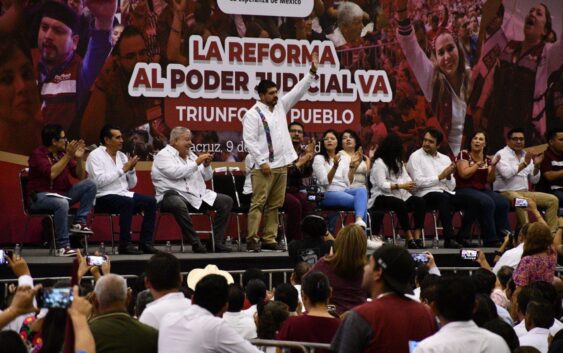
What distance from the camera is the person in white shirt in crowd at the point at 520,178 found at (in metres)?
14.0

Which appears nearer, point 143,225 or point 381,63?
point 143,225

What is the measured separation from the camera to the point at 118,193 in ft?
39.4

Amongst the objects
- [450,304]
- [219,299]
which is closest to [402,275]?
[450,304]

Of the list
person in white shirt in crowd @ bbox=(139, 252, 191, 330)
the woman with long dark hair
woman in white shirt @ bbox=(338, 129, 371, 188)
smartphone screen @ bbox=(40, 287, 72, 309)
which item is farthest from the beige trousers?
smartphone screen @ bbox=(40, 287, 72, 309)

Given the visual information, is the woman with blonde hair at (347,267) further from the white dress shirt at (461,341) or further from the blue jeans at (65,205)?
the blue jeans at (65,205)

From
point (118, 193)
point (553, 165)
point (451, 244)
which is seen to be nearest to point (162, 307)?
point (118, 193)

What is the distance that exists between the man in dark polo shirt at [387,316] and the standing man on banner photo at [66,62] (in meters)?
8.36

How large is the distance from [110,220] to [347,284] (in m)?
6.31

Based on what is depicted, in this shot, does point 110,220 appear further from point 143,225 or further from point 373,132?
point 373,132

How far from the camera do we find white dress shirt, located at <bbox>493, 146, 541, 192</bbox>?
14133 mm

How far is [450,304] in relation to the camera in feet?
→ 15.9

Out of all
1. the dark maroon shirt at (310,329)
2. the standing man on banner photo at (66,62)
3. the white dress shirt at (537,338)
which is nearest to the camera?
the dark maroon shirt at (310,329)

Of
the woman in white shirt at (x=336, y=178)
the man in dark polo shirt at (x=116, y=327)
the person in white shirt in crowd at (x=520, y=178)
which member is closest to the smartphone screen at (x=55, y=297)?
the man in dark polo shirt at (x=116, y=327)

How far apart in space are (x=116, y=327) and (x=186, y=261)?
6.40 m
